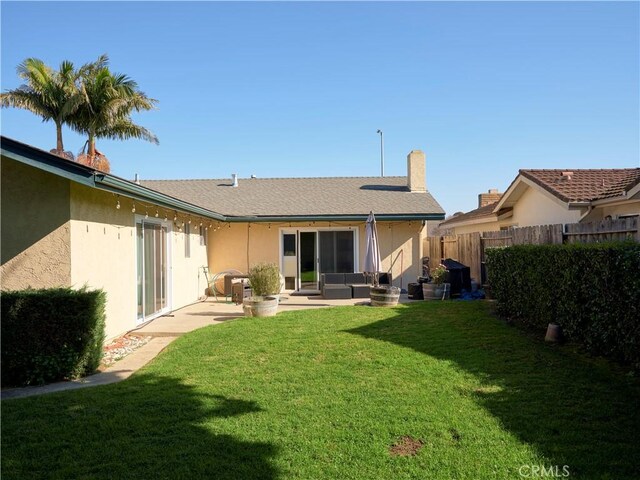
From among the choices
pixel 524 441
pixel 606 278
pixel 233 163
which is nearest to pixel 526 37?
pixel 606 278

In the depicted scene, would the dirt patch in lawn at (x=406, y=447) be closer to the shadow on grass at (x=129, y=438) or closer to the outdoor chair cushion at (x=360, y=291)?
the shadow on grass at (x=129, y=438)

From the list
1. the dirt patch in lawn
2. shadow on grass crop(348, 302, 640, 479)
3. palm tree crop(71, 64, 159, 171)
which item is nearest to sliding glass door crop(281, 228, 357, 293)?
shadow on grass crop(348, 302, 640, 479)

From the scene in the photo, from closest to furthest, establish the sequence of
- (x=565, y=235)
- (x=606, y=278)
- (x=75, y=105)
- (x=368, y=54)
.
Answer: (x=606, y=278), (x=565, y=235), (x=368, y=54), (x=75, y=105)

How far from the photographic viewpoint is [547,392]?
5383 millimetres

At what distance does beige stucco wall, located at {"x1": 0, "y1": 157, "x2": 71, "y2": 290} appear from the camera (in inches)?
285

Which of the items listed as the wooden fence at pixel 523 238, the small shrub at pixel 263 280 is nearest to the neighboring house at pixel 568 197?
the wooden fence at pixel 523 238

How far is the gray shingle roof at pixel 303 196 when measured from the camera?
17031mm

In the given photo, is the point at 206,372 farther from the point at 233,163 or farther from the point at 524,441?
the point at 233,163

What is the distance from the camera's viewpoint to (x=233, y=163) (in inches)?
982

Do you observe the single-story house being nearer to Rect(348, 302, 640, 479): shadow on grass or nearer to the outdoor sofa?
the outdoor sofa

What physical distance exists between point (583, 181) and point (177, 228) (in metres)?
12.3

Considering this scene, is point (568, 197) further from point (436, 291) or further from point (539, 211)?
point (436, 291)

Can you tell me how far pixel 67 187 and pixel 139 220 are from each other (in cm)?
297

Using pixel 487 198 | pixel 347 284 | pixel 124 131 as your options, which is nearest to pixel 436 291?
pixel 347 284
